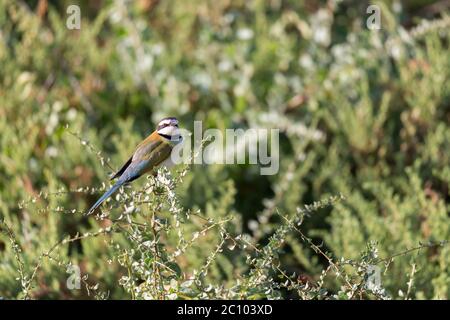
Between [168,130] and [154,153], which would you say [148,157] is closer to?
[154,153]

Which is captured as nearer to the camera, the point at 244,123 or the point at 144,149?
the point at 144,149

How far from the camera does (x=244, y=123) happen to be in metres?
4.83

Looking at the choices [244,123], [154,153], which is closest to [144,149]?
Answer: [154,153]

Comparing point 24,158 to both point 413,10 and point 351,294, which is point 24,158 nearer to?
point 351,294

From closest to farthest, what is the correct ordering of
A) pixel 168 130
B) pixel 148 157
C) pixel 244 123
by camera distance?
pixel 148 157
pixel 168 130
pixel 244 123

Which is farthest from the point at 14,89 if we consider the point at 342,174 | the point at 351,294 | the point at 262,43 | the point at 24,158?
the point at 351,294

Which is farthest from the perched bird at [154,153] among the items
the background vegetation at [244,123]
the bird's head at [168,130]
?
the background vegetation at [244,123]

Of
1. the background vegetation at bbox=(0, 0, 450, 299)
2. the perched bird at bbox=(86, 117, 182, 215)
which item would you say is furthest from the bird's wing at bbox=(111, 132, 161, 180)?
the background vegetation at bbox=(0, 0, 450, 299)

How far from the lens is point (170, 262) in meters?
2.42

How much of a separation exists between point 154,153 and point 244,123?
202 centimetres

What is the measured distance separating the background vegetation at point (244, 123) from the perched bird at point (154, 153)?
0.54m

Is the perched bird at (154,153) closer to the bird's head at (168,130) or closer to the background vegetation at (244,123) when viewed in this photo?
the bird's head at (168,130)

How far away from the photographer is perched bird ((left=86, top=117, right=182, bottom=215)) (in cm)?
274

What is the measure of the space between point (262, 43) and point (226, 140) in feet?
2.81
